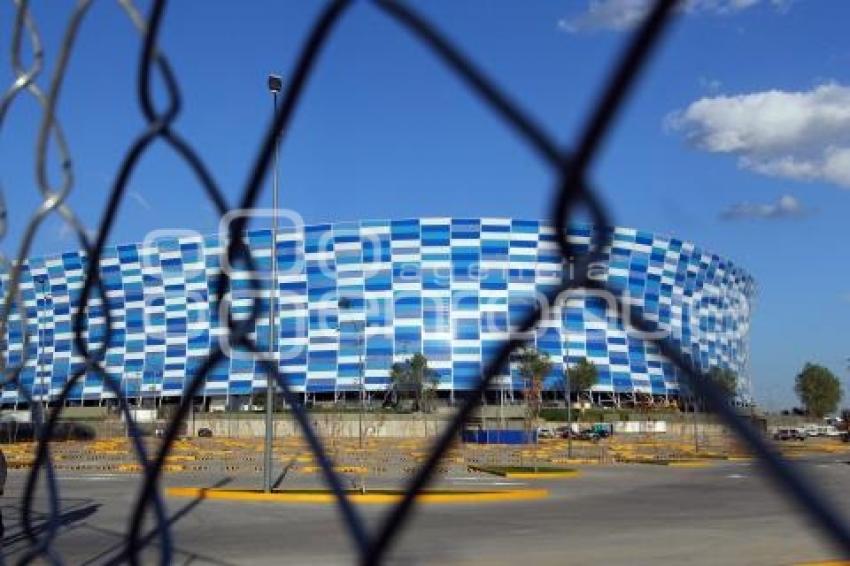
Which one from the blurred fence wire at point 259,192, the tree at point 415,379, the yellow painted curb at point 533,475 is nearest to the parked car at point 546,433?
the tree at point 415,379

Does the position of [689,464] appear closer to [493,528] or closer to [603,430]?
[493,528]

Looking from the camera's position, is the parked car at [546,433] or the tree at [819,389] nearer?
the parked car at [546,433]

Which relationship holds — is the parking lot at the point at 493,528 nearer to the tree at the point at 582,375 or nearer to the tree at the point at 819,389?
the tree at the point at 582,375

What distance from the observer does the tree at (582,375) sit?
8019cm

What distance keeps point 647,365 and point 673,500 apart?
7295cm

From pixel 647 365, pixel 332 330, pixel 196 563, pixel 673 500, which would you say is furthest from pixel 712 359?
pixel 196 563

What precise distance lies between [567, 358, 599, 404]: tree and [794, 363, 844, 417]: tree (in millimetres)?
26589

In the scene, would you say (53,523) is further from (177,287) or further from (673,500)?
(177,287)

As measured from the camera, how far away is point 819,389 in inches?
3792

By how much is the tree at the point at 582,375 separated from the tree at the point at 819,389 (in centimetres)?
2659

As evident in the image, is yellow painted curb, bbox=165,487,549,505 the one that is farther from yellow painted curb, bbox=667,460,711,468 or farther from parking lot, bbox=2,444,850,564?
yellow painted curb, bbox=667,460,711,468

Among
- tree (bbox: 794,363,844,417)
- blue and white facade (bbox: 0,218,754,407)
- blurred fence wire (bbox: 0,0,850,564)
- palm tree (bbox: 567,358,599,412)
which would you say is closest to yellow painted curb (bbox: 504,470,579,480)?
blurred fence wire (bbox: 0,0,850,564)

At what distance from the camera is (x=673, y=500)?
17312 millimetres

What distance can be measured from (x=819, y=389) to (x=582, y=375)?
29959mm
